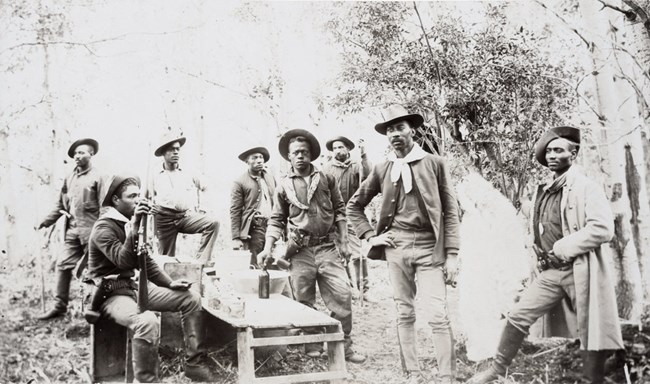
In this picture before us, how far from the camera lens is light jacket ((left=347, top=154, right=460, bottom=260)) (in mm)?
3826

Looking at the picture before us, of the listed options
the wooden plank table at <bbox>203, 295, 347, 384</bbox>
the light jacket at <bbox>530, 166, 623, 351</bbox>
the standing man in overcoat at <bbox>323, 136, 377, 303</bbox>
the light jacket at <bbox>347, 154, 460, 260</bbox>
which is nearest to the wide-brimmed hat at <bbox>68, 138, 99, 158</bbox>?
the wooden plank table at <bbox>203, 295, 347, 384</bbox>

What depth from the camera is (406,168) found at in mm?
3918

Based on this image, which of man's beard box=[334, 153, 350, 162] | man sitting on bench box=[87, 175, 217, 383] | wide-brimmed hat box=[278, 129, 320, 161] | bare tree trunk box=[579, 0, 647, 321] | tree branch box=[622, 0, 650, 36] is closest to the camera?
man sitting on bench box=[87, 175, 217, 383]

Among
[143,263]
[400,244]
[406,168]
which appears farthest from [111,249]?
[406,168]

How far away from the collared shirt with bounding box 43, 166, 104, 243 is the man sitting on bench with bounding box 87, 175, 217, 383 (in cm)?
33

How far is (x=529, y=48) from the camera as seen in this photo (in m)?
4.31

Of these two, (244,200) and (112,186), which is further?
(244,200)

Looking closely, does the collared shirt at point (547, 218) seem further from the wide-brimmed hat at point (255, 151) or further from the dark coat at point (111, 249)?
the dark coat at point (111, 249)

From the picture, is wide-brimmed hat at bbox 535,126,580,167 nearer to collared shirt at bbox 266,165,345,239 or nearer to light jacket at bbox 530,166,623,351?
light jacket at bbox 530,166,623,351

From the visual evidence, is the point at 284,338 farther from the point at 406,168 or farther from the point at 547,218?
the point at 547,218

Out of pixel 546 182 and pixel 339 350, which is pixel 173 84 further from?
pixel 546 182

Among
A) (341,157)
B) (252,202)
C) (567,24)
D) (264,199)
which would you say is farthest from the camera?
(264,199)

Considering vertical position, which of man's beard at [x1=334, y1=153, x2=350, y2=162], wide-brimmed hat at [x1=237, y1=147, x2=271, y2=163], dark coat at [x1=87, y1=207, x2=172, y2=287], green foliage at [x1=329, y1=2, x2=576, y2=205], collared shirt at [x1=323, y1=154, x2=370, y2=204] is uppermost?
green foliage at [x1=329, y1=2, x2=576, y2=205]

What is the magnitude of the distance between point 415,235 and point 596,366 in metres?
1.45
